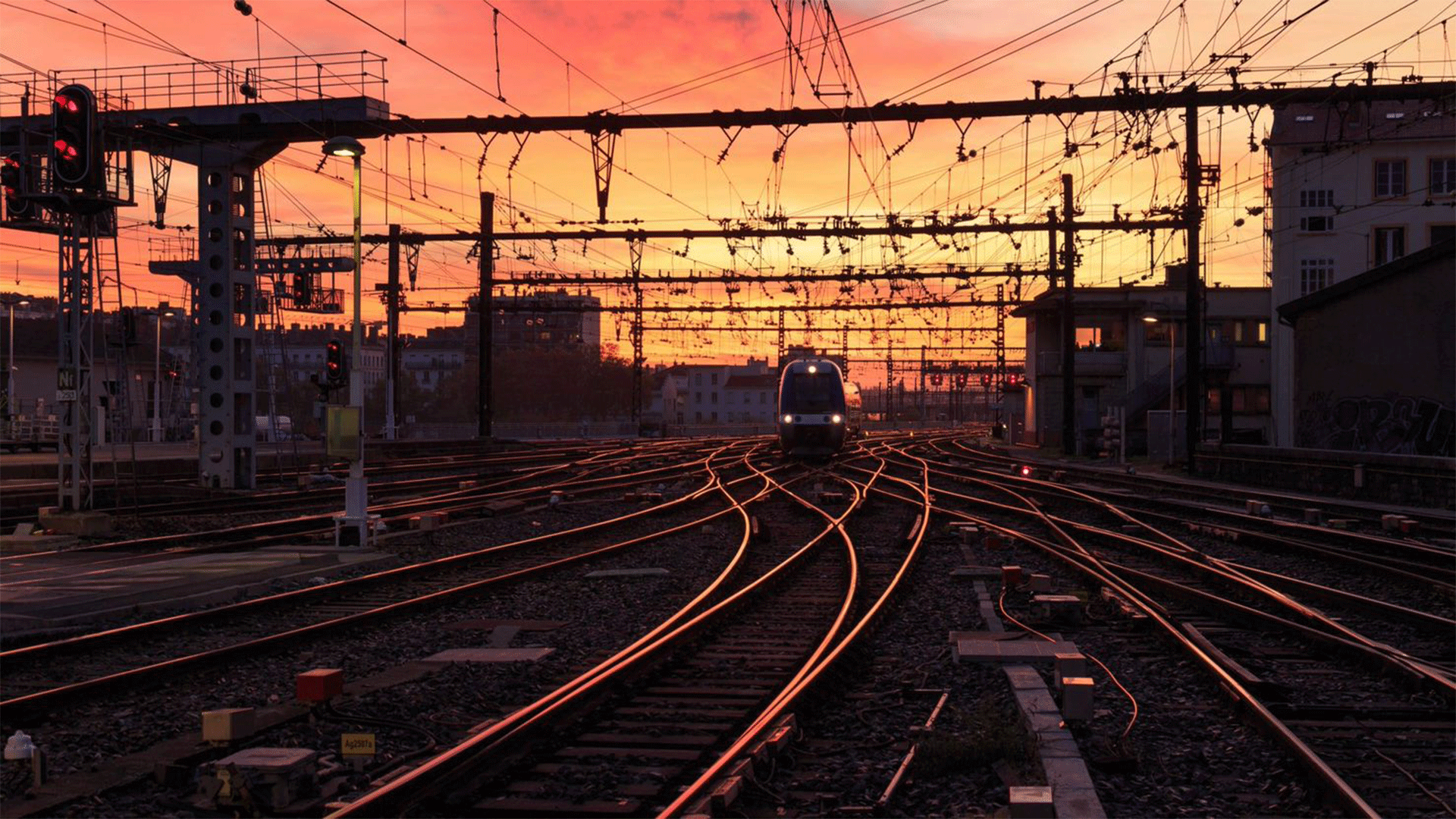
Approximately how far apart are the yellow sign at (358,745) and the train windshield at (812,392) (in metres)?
35.5

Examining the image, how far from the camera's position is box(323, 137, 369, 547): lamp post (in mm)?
18547

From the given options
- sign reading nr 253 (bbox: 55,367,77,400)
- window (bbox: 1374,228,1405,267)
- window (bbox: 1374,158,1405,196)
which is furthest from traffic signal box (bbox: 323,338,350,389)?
window (bbox: 1374,158,1405,196)

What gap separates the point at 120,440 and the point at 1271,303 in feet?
170

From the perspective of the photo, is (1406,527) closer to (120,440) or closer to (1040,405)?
(1040,405)

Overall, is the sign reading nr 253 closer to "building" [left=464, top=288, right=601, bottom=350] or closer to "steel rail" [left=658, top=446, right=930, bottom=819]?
"steel rail" [left=658, top=446, right=930, bottom=819]

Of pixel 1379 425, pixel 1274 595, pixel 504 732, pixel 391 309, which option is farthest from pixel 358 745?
pixel 391 309

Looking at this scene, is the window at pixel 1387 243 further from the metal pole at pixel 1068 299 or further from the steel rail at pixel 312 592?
the steel rail at pixel 312 592

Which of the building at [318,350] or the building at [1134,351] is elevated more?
the building at [318,350]

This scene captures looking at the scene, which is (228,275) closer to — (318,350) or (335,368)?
(335,368)

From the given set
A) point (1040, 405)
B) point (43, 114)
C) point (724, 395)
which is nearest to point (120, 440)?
point (43, 114)

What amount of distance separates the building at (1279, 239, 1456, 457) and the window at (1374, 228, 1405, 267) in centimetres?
1926

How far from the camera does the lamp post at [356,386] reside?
1855 cm

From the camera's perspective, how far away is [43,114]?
1100 inches

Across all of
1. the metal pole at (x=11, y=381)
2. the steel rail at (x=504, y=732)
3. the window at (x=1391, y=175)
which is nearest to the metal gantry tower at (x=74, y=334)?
the steel rail at (x=504, y=732)
